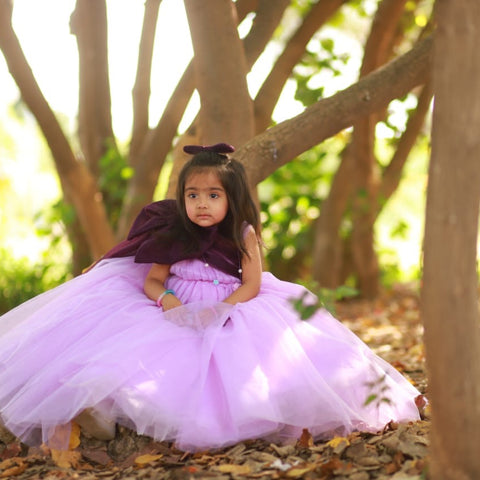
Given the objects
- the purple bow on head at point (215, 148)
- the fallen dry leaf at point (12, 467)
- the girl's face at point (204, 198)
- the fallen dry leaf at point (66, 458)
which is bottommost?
the fallen dry leaf at point (12, 467)

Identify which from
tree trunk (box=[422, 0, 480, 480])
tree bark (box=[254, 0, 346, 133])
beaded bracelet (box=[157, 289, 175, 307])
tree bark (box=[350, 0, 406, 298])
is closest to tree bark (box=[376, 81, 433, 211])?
tree bark (box=[350, 0, 406, 298])

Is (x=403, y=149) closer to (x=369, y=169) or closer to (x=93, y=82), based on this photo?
(x=369, y=169)

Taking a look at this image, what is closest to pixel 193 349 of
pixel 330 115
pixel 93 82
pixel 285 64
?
pixel 330 115

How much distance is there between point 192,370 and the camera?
2678 mm

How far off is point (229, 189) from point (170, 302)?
58cm

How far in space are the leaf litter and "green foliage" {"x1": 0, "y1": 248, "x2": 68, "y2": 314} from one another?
391 centimetres

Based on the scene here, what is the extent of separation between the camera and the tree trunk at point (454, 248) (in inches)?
77.2

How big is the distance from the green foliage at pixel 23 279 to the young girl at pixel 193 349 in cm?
371

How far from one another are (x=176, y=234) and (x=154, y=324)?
1.68ft

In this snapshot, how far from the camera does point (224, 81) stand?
12.7 ft

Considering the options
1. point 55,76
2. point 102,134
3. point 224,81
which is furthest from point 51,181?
point 224,81

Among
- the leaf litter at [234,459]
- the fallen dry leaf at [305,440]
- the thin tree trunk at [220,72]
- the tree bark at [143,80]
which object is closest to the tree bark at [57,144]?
the tree bark at [143,80]

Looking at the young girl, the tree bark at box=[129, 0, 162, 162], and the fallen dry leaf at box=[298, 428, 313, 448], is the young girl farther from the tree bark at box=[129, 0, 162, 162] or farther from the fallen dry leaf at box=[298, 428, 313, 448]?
the tree bark at box=[129, 0, 162, 162]

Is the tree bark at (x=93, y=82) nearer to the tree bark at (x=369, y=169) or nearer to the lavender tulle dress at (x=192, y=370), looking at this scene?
the tree bark at (x=369, y=169)
